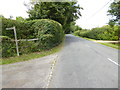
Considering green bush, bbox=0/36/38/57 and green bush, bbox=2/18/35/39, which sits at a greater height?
green bush, bbox=2/18/35/39

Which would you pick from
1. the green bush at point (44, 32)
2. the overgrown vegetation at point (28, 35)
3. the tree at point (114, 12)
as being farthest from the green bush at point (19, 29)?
the tree at point (114, 12)

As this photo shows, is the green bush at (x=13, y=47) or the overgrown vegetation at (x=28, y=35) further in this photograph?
the overgrown vegetation at (x=28, y=35)

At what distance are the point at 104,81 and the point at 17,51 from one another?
5831 mm

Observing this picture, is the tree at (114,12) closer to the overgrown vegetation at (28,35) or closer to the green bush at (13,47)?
the overgrown vegetation at (28,35)

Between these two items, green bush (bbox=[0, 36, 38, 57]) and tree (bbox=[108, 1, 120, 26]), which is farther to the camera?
tree (bbox=[108, 1, 120, 26])

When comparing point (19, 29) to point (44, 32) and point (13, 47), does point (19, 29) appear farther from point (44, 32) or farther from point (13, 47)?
point (44, 32)

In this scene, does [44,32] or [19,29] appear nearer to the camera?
[19,29]

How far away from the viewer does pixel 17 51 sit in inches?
212

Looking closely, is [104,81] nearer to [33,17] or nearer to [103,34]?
[33,17]

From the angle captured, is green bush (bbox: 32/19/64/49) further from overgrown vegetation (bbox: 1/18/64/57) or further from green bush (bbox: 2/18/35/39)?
green bush (bbox: 2/18/35/39)

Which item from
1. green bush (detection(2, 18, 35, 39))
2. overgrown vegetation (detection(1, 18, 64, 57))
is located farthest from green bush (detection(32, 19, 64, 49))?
green bush (detection(2, 18, 35, 39))

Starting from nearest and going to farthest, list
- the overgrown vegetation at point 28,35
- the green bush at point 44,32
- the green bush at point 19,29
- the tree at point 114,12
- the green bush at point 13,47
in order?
the green bush at point 13,47 → the overgrown vegetation at point 28,35 → the green bush at point 19,29 → the green bush at point 44,32 → the tree at point 114,12

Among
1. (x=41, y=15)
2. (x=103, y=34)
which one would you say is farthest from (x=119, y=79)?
(x=103, y=34)

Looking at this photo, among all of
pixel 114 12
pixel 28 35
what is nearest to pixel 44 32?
pixel 28 35
